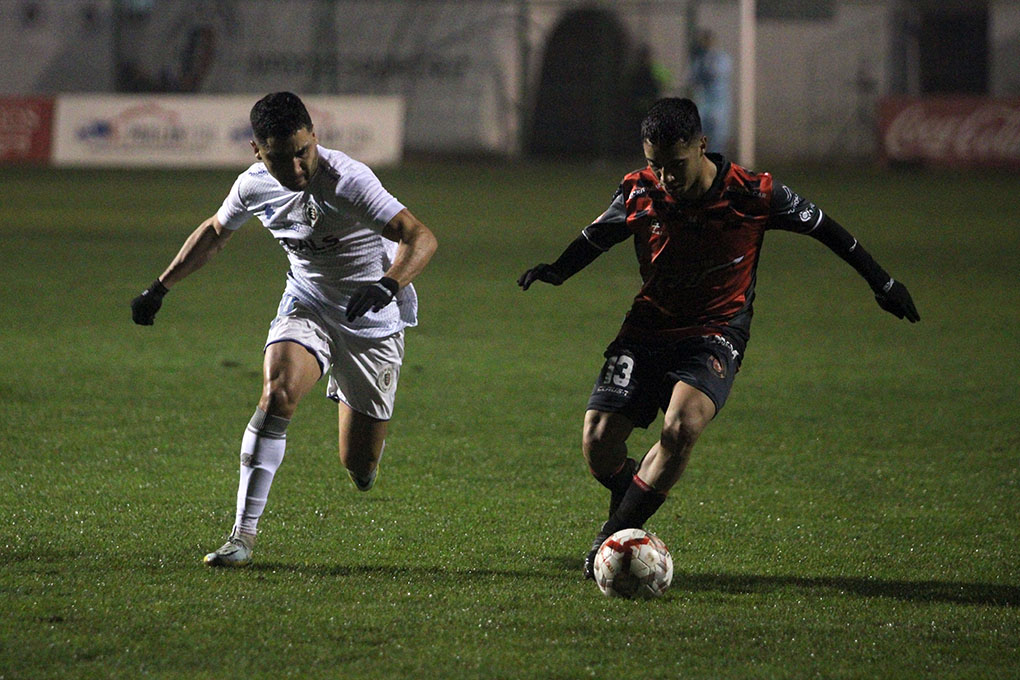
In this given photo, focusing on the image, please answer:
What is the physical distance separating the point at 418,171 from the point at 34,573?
22.4 m

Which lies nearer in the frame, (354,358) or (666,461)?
(666,461)

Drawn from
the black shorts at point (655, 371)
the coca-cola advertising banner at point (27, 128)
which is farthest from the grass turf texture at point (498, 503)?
the coca-cola advertising banner at point (27, 128)

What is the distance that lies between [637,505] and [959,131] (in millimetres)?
24000

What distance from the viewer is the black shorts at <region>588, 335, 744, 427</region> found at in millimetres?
5016

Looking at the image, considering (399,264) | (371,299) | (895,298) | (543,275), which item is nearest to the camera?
(371,299)

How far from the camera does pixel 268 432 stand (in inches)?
203

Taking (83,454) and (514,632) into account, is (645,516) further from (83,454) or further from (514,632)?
(83,454)

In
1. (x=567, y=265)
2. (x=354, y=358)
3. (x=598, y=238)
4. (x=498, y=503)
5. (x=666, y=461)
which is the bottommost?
(x=498, y=503)

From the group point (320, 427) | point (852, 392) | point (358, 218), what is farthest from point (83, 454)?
point (852, 392)

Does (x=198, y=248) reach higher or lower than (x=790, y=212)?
lower

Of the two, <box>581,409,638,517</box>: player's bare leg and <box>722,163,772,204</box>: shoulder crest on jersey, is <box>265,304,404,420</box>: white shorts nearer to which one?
<box>581,409,638,517</box>: player's bare leg

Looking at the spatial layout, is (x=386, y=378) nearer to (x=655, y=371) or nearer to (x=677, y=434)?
(x=655, y=371)

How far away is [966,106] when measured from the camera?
2695cm

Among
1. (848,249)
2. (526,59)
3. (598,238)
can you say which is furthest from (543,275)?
(526,59)
